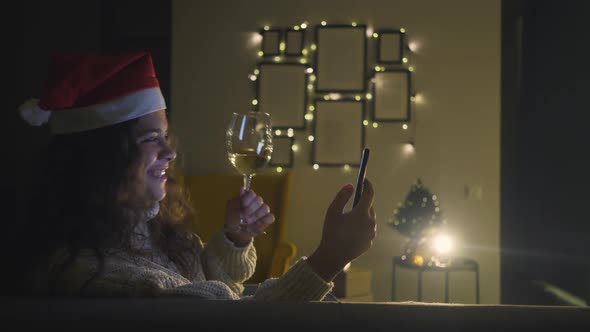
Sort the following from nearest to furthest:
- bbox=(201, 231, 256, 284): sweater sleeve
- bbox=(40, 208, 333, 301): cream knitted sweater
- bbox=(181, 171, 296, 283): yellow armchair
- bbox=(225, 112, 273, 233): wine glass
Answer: bbox=(40, 208, 333, 301): cream knitted sweater → bbox=(225, 112, 273, 233): wine glass → bbox=(201, 231, 256, 284): sweater sleeve → bbox=(181, 171, 296, 283): yellow armchair

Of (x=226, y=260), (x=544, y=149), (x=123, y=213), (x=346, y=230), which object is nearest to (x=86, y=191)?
(x=123, y=213)

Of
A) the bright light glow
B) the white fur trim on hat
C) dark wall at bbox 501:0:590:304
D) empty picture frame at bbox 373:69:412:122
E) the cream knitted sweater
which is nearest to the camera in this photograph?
the cream knitted sweater

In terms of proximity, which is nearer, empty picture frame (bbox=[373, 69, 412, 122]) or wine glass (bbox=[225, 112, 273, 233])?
wine glass (bbox=[225, 112, 273, 233])

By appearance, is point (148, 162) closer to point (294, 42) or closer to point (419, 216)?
point (419, 216)

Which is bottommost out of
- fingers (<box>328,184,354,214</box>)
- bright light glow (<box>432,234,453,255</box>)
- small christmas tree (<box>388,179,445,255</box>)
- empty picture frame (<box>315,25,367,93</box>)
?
bright light glow (<box>432,234,453,255</box>)

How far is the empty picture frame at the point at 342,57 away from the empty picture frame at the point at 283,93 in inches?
6.2

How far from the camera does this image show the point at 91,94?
136 cm

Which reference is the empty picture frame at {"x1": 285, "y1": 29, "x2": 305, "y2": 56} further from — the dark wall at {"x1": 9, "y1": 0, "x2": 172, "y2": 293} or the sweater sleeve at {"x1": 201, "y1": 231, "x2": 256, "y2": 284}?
the sweater sleeve at {"x1": 201, "y1": 231, "x2": 256, "y2": 284}

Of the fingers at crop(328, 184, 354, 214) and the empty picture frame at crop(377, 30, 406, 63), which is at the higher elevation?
the empty picture frame at crop(377, 30, 406, 63)

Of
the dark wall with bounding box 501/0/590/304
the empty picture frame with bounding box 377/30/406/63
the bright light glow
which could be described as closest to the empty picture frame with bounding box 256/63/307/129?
the empty picture frame with bounding box 377/30/406/63

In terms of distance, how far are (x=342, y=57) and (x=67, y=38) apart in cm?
184

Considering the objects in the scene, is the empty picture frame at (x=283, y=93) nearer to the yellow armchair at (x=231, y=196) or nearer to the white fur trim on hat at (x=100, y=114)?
the yellow armchair at (x=231, y=196)

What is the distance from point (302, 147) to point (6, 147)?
1883 millimetres

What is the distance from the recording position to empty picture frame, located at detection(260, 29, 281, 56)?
4336 millimetres
